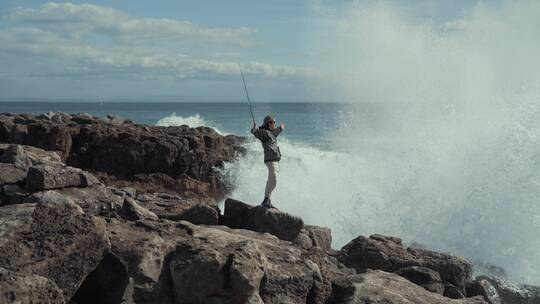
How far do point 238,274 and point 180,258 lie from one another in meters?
0.56

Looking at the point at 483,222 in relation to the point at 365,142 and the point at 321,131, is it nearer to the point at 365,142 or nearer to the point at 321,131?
the point at 365,142

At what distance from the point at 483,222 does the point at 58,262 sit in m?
11.4

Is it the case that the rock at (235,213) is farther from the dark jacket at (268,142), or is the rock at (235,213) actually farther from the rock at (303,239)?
the dark jacket at (268,142)

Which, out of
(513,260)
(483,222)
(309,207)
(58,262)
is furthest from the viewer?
(309,207)

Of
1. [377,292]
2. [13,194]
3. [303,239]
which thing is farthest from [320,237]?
[13,194]

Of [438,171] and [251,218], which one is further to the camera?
[438,171]

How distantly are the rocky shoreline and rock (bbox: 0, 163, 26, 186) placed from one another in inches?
0.5

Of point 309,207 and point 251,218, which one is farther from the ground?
point 251,218

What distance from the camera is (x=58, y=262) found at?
16.8ft

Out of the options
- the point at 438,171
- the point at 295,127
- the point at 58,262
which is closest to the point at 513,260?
the point at 438,171

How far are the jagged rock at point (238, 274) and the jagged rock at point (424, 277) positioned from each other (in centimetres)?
179

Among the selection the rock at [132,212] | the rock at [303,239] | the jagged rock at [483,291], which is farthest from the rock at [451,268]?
the rock at [132,212]

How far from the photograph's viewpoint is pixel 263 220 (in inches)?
322

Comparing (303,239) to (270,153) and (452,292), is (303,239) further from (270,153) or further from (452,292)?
(452,292)
